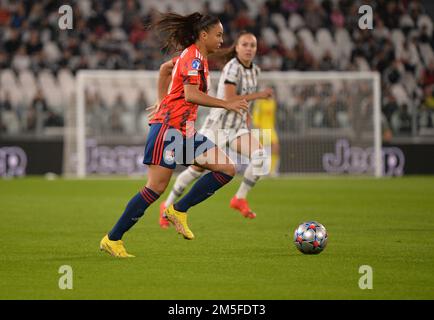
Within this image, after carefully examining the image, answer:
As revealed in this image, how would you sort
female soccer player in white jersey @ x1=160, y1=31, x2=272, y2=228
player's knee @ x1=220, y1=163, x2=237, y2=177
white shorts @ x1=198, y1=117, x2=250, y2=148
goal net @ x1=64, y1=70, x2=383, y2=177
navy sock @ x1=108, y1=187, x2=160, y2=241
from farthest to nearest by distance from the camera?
1. goal net @ x1=64, y1=70, x2=383, y2=177
2. white shorts @ x1=198, y1=117, x2=250, y2=148
3. female soccer player in white jersey @ x1=160, y1=31, x2=272, y2=228
4. player's knee @ x1=220, y1=163, x2=237, y2=177
5. navy sock @ x1=108, y1=187, x2=160, y2=241

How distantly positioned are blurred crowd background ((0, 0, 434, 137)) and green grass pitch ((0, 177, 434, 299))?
24.0ft

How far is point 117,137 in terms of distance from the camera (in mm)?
23062

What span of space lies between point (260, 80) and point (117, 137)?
152 inches

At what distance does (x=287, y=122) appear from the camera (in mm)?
23500

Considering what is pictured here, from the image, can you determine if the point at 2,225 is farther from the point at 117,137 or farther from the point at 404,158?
the point at 404,158

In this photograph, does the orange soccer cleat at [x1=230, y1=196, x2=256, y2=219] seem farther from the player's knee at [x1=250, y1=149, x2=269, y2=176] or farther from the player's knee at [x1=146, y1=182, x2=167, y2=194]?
the player's knee at [x1=146, y1=182, x2=167, y2=194]

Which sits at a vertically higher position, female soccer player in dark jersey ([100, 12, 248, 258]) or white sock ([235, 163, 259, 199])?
female soccer player in dark jersey ([100, 12, 248, 258])

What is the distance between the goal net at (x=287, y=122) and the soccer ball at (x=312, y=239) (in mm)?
14182

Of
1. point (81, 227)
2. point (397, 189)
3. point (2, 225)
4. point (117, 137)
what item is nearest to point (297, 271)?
point (81, 227)

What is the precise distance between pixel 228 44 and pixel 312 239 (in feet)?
60.1

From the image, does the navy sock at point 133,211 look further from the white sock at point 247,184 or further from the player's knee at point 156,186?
the white sock at point 247,184

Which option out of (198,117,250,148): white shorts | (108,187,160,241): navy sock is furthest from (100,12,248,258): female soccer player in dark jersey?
(198,117,250,148): white shorts

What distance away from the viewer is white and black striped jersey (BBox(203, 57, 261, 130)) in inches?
472
